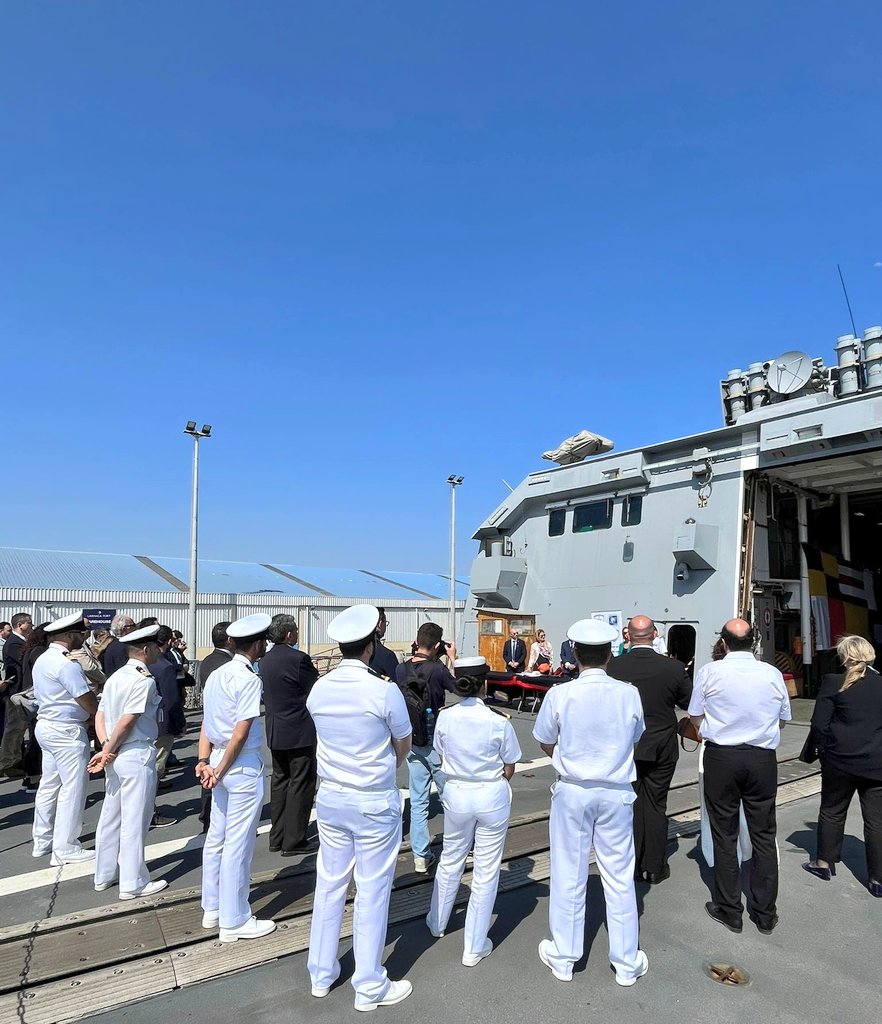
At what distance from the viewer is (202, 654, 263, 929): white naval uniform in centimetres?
385

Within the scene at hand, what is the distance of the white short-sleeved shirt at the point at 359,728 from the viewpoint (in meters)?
3.29

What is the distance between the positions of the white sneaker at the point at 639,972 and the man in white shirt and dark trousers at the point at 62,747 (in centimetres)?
413

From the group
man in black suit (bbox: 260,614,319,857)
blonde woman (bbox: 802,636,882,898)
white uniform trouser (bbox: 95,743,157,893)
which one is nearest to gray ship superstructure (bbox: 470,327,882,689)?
blonde woman (bbox: 802,636,882,898)

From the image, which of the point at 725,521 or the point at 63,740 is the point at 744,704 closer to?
the point at 63,740

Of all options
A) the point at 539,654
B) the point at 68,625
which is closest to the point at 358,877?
the point at 68,625

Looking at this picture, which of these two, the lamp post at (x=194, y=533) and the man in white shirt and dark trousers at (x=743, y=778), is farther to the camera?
the lamp post at (x=194, y=533)

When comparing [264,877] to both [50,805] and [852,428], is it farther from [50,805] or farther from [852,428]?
[852,428]

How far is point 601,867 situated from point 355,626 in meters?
1.77

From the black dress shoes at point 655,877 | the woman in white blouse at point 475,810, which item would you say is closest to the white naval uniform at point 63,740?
the woman in white blouse at point 475,810

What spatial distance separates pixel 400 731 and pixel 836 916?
10.3 ft

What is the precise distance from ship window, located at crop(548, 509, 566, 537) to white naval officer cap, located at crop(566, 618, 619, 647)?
11993 mm

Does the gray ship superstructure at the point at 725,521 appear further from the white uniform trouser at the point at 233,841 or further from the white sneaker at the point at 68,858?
the white sneaker at the point at 68,858

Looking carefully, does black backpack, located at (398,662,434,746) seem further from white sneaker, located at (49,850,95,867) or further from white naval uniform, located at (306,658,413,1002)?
white sneaker, located at (49,850,95,867)

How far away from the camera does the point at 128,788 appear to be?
Answer: 4.52m
